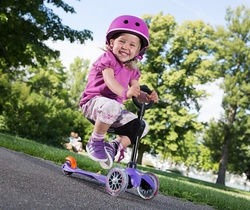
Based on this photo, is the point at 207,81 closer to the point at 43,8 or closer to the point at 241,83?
the point at 241,83

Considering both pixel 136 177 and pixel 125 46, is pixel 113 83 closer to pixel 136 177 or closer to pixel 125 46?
pixel 125 46

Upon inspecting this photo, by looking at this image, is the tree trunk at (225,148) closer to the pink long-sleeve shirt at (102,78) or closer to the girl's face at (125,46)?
the pink long-sleeve shirt at (102,78)

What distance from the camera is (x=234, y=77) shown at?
26359 mm

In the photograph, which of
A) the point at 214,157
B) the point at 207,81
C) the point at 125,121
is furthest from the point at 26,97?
the point at 125,121

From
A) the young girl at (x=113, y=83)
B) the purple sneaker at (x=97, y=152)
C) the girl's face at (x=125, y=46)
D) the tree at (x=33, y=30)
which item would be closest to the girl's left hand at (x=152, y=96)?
the young girl at (x=113, y=83)

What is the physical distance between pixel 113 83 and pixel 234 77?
2464 cm

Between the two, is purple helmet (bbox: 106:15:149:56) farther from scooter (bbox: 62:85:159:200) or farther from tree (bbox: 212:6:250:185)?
tree (bbox: 212:6:250:185)

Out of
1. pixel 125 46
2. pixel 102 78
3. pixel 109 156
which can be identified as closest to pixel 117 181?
pixel 109 156

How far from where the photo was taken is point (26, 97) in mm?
27312

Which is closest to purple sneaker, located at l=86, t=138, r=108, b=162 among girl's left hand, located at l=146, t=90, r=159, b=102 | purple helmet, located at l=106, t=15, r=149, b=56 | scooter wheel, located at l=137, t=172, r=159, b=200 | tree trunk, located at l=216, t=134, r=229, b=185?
scooter wheel, located at l=137, t=172, r=159, b=200

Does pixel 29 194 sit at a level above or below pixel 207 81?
below

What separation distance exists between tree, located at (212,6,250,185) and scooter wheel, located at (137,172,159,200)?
77.9 ft

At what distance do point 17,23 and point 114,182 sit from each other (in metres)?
11.3

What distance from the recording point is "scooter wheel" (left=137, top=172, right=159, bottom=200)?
3.44 metres
